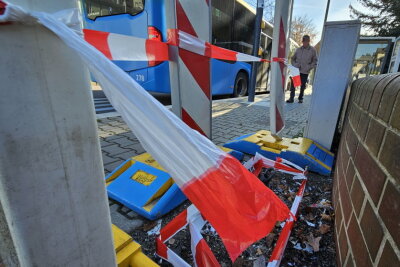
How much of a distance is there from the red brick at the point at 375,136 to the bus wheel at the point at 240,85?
25.2 feet

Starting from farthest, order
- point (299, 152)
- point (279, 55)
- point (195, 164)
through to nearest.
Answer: point (279, 55) < point (299, 152) < point (195, 164)

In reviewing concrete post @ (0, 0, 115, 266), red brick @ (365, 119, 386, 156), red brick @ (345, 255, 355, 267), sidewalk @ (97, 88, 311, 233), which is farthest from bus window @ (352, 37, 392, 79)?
concrete post @ (0, 0, 115, 266)

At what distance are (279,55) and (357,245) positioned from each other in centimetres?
219

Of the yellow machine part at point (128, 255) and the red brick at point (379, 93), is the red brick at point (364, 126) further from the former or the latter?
the yellow machine part at point (128, 255)

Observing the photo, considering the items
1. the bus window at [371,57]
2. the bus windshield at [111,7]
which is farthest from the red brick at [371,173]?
the bus window at [371,57]

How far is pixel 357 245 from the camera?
1.03m

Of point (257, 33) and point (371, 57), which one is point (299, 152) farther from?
point (371, 57)

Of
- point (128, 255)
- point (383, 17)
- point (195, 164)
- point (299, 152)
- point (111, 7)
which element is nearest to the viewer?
point (195, 164)

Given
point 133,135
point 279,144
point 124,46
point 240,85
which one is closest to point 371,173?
point 124,46

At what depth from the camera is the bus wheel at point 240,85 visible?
8.79m

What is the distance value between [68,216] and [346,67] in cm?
307

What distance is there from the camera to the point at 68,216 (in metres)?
0.69

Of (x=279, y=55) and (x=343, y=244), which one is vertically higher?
(x=279, y=55)

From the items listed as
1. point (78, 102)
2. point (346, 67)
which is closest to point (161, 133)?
point (78, 102)
